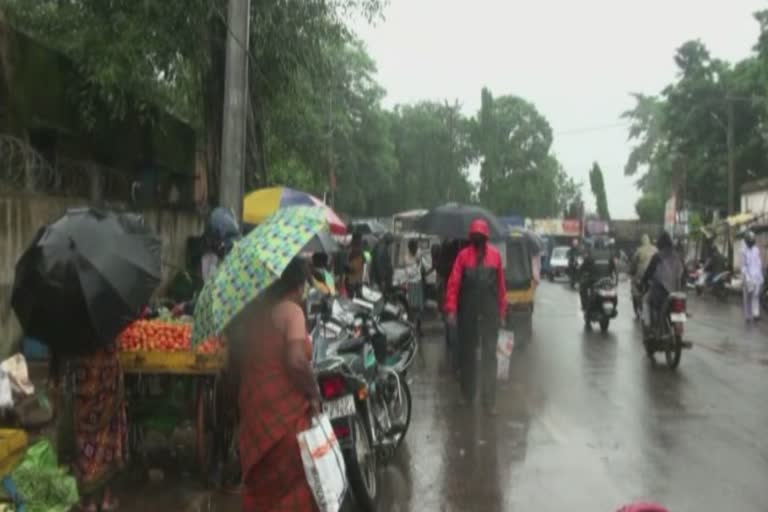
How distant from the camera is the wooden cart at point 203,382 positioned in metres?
7.05

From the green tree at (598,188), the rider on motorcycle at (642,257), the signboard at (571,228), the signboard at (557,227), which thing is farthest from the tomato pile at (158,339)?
the green tree at (598,188)

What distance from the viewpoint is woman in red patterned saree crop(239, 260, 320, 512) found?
4.31 metres

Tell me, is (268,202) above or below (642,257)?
above

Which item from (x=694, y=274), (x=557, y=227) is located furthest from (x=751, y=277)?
(x=557, y=227)

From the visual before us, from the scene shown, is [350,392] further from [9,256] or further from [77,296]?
[9,256]

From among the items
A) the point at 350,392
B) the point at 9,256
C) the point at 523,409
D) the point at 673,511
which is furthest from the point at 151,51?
the point at 673,511

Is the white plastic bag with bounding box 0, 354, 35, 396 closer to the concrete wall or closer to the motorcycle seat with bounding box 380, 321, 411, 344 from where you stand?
the concrete wall

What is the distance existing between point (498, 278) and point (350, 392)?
13.5 feet

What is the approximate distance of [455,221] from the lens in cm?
1438

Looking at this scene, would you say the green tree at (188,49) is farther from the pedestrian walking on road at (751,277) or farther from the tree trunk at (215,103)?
the pedestrian walking on road at (751,277)

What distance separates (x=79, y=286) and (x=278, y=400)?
2.18 metres

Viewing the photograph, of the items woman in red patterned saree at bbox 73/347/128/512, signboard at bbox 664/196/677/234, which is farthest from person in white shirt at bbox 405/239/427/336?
signboard at bbox 664/196/677/234

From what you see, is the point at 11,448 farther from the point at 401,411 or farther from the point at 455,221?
the point at 455,221

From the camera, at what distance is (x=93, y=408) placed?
20.9ft
